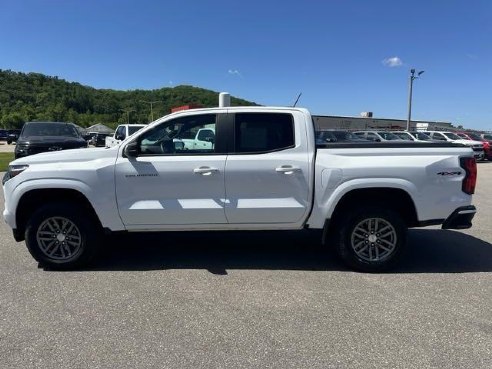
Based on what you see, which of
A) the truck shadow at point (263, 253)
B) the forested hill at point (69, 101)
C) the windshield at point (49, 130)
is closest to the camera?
the truck shadow at point (263, 253)

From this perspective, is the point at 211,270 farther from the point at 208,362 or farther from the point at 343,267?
the point at 208,362

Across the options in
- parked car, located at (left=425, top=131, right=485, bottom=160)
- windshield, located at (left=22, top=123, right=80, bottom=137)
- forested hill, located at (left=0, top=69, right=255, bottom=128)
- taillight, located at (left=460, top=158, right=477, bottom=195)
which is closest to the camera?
taillight, located at (left=460, top=158, right=477, bottom=195)

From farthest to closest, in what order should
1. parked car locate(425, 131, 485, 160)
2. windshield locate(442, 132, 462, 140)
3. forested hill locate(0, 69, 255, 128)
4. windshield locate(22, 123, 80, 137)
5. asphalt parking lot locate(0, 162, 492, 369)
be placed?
forested hill locate(0, 69, 255, 128), windshield locate(442, 132, 462, 140), parked car locate(425, 131, 485, 160), windshield locate(22, 123, 80, 137), asphalt parking lot locate(0, 162, 492, 369)

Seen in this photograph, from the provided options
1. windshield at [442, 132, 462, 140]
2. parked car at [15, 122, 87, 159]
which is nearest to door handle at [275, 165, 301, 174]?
parked car at [15, 122, 87, 159]

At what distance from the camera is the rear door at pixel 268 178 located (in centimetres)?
508

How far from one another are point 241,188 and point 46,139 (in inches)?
408

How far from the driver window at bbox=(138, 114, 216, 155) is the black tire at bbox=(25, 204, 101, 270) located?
44.3 inches

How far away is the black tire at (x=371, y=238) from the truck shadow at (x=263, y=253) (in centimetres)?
22

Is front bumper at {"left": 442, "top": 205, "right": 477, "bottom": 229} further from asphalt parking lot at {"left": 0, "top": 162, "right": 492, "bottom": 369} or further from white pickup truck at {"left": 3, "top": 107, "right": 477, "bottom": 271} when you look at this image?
asphalt parking lot at {"left": 0, "top": 162, "right": 492, "bottom": 369}

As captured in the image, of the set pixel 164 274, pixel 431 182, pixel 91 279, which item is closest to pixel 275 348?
pixel 164 274

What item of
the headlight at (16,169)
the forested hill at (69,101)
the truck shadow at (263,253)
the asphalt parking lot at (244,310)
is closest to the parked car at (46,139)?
the asphalt parking lot at (244,310)

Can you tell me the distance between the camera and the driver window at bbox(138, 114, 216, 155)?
5.19 metres

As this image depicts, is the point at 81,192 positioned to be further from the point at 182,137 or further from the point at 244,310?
the point at 244,310

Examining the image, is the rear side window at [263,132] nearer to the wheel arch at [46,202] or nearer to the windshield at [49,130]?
the wheel arch at [46,202]
